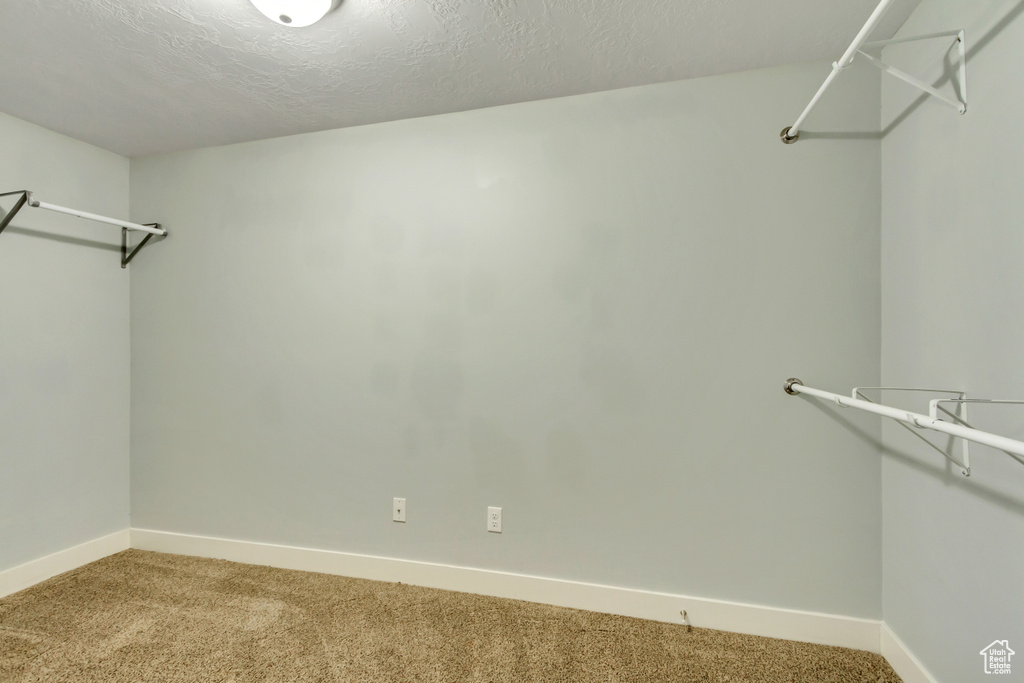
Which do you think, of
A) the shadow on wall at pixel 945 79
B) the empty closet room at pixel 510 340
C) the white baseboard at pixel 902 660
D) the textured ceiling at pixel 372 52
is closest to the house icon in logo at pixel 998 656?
the empty closet room at pixel 510 340

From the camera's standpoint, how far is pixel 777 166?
6.21 ft

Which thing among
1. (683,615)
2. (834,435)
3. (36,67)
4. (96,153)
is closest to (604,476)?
(683,615)

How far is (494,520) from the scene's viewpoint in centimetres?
220

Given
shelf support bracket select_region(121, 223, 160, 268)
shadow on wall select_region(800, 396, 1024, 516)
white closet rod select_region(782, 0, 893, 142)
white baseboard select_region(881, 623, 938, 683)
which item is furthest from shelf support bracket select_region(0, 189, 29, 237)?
white baseboard select_region(881, 623, 938, 683)

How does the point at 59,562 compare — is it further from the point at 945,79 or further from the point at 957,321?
the point at 945,79

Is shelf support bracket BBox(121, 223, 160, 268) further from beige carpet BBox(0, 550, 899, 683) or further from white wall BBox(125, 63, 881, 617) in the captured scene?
beige carpet BBox(0, 550, 899, 683)

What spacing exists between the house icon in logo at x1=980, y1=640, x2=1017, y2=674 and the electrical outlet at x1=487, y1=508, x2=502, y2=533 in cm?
160

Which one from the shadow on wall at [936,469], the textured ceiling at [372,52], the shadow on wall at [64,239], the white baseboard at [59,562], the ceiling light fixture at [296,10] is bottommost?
the white baseboard at [59,562]

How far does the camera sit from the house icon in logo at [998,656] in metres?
1.19

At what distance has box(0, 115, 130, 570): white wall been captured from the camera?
2266 mm

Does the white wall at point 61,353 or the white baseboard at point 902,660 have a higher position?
the white wall at point 61,353

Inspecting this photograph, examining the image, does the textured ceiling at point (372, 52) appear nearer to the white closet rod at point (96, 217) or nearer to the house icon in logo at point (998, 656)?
the white closet rod at point (96, 217)

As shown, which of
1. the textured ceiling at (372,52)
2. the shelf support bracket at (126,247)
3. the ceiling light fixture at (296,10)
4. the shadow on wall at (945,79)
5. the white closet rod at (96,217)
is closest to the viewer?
the shadow on wall at (945,79)

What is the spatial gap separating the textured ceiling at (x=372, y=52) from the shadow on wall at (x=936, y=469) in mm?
1225
